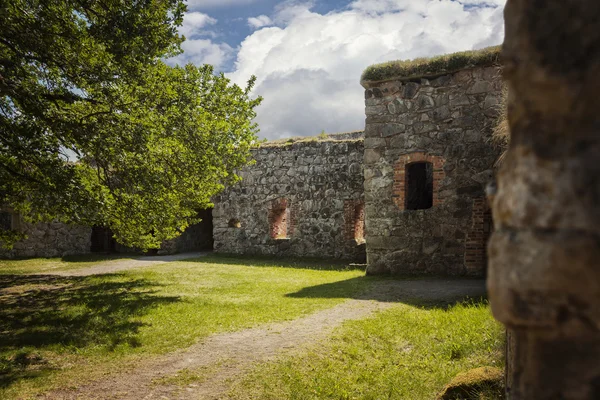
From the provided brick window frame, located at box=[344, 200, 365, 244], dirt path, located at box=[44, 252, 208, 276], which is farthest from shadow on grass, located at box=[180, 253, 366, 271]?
dirt path, located at box=[44, 252, 208, 276]

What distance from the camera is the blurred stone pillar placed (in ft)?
2.62

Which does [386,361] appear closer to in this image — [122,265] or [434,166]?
[434,166]

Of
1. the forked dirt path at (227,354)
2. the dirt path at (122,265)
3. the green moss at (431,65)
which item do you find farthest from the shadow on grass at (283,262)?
the green moss at (431,65)

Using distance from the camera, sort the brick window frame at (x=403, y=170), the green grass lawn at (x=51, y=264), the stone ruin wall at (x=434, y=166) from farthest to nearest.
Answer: the green grass lawn at (x=51, y=264) < the brick window frame at (x=403, y=170) < the stone ruin wall at (x=434, y=166)

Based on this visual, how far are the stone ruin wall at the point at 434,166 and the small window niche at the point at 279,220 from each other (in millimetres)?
Answer: 5021

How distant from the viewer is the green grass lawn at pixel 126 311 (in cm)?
483

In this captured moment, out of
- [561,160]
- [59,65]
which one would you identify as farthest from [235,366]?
[59,65]

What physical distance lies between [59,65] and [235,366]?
15.9 ft

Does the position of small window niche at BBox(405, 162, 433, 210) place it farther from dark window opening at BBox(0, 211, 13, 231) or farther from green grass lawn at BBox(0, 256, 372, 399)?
dark window opening at BBox(0, 211, 13, 231)

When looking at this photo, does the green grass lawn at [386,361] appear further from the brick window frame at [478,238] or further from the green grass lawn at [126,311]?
the brick window frame at [478,238]

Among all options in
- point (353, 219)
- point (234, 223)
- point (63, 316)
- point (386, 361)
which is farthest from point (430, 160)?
point (234, 223)

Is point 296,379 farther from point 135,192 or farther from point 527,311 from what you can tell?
point 135,192

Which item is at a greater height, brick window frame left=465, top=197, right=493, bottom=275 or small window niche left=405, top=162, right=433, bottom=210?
small window niche left=405, top=162, right=433, bottom=210

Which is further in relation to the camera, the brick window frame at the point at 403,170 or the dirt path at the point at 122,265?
the dirt path at the point at 122,265
